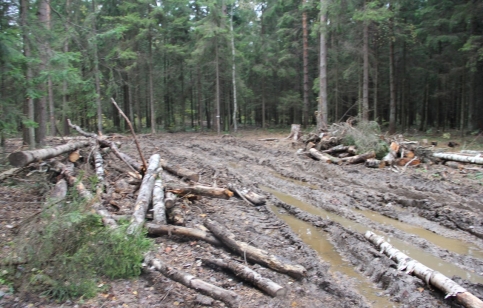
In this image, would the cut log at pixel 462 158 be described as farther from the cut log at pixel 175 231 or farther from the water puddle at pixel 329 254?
the cut log at pixel 175 231

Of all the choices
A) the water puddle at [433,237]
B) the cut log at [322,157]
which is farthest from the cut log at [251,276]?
the cut log at [322,157]

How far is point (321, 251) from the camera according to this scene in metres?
5.65

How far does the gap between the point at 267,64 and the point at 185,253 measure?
80.7ft

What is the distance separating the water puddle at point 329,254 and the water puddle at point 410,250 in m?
0.68

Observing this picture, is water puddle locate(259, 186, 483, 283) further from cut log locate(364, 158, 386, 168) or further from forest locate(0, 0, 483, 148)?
forest locate(0, 0, 483, 148)

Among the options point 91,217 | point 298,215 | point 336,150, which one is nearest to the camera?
point 91,217

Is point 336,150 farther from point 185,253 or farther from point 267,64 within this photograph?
point 267,64

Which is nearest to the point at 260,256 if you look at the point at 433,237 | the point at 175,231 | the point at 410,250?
the point at 175,231

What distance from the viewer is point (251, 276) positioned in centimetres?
430

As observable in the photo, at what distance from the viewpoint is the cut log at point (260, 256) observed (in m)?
4.59

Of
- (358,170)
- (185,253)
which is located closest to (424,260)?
(185,253)

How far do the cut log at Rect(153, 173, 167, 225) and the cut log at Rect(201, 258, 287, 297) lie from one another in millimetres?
1442

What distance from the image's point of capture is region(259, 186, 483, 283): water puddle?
16.1ft

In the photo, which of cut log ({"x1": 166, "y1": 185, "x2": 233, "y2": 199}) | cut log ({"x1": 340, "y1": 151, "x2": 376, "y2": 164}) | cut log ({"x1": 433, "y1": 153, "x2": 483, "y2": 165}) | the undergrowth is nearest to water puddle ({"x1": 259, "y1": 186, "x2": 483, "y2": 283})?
cut log ({"x1": 166, "y1": 185, "x2": 233, "y2": 199})
